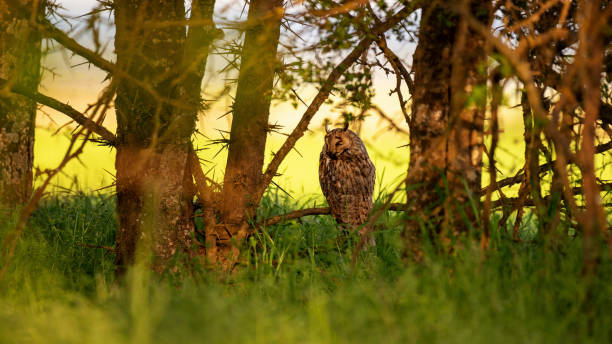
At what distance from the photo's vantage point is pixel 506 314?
8.77ft

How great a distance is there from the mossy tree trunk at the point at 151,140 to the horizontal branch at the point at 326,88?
0.73 m

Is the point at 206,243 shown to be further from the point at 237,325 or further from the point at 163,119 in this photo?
the point at 237,325

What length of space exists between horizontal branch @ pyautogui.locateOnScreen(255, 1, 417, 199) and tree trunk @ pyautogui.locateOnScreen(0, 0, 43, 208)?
9.02ft

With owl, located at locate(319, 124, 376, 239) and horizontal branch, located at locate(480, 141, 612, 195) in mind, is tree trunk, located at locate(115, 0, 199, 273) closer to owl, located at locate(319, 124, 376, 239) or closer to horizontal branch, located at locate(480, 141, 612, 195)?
owl, located at locate(319, 124, 376, 239)

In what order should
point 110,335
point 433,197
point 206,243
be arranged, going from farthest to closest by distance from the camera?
1. point 206,243
2. point 433,197
3. point 110,335

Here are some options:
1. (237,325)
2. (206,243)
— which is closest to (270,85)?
(206,243)

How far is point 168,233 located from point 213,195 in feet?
2.05

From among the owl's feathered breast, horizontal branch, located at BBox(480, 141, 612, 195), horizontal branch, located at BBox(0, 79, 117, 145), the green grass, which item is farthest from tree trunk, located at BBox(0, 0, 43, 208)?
horizontal branch, located at BBox(480, 141, 612, 195)

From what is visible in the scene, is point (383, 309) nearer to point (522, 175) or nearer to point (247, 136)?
point (522, 175)

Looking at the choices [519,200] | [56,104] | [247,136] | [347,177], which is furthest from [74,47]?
[519,200]

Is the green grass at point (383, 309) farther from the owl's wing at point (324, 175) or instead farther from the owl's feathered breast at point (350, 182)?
the owl's wing at point (324, 175)

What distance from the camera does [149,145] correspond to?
4.34 meters

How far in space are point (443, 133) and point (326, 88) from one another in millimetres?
1210

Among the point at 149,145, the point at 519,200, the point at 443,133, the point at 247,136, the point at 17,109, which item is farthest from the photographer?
the point at 17,109
